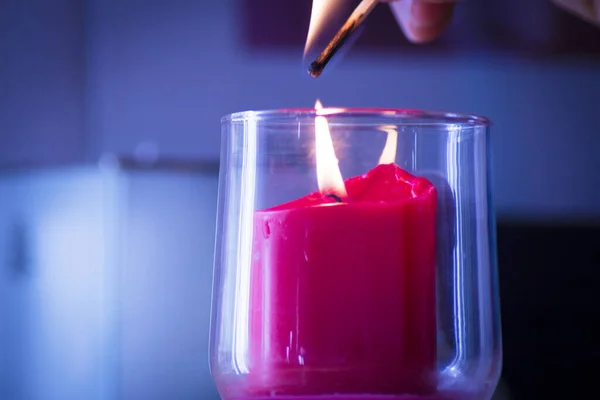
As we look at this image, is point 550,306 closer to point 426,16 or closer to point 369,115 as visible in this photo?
point 426,16

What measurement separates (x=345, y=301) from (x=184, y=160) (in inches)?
27.0

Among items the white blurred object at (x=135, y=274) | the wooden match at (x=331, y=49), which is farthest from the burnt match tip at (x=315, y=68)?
the white blurred object at (x=135, y=274)

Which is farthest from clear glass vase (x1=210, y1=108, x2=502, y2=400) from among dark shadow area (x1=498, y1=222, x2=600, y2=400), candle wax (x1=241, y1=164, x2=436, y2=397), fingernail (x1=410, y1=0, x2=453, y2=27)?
dark shadow area (x1=498, y1=222, x2=600, y2=400)

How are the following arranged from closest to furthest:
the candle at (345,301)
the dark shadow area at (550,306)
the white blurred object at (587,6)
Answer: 1. the candle at (345,301)
2. the white blurred object at (587,6)
3. the dark shadow area at (550,306)

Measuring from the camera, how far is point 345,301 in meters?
0.29

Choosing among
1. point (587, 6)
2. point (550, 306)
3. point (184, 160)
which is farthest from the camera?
point (184, 160)

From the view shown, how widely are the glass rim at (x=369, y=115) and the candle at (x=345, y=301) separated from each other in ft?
0.12

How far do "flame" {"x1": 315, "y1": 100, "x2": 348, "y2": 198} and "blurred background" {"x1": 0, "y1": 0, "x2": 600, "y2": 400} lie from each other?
54 cm

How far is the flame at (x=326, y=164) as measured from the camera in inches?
12.4

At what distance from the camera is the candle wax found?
0.96 ft

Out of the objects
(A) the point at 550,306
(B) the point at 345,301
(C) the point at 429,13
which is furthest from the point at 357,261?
(A) the point at 550,306

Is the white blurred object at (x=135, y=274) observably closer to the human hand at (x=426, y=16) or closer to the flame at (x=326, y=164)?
the human hand at (x=426, y=16)

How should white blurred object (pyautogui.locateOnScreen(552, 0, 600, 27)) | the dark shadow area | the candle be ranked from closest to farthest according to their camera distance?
the candle, white blurred object (pyautogui.locateOnScreen(552, 0, 600, 27)), the dark shadow area

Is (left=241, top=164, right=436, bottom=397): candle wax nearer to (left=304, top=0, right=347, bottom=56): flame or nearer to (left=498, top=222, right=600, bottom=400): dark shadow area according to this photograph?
(left=304, top=0, right=347, bottom=56): flame
